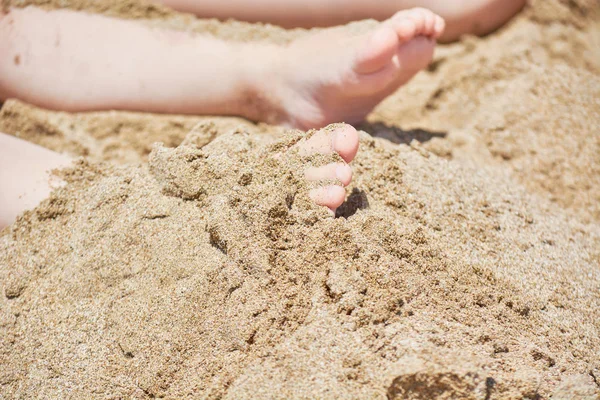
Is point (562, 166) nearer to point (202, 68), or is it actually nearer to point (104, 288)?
point (202, 68)

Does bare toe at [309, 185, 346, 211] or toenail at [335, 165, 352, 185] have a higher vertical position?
toenail at [335, 165, 352, 185]

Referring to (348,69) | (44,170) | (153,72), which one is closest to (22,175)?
(44,170)

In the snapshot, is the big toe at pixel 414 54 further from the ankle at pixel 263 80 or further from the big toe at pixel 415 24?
the ankle at pixel 263 80

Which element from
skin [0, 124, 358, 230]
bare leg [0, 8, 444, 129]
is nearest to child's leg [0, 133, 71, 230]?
skin [0, 124, 358, 230]

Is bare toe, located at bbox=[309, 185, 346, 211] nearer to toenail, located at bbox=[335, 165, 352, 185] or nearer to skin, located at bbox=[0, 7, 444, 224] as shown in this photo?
toenail, located at bbox=[335, 165, 352, 185]

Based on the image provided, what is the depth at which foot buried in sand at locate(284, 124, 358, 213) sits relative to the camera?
3.26 feet

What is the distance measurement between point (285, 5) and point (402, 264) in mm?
834

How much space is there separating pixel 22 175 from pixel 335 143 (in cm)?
68

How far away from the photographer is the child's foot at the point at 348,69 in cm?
123

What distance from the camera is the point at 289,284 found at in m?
0.93

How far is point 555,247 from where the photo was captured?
45.3 inches

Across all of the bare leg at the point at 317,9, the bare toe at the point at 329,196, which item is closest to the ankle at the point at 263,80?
the bare leg at the point at 317,9

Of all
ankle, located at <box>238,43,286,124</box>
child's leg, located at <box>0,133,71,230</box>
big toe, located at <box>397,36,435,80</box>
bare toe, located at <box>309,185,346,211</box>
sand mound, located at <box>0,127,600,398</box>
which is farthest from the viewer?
ankle, located at <box>238,43,286,124</box>

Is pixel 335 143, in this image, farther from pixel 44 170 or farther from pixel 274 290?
pixel 44 170
